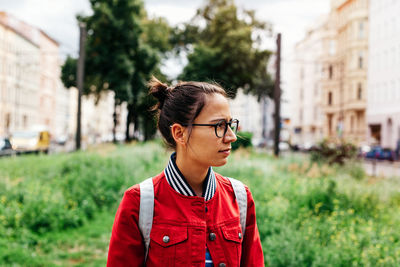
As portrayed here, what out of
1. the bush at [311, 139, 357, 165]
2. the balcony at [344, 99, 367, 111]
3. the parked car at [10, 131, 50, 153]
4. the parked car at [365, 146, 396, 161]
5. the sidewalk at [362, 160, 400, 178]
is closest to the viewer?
the sidewalk at [362, 160, 400, 178]

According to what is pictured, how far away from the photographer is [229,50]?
3412cm

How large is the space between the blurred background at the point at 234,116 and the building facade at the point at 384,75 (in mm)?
182

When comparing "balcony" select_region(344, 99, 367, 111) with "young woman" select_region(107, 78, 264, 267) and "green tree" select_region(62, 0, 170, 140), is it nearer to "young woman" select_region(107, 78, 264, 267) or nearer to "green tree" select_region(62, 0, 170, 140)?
"green tree" select_region(62, 0, 170, 140)

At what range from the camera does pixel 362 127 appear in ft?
164

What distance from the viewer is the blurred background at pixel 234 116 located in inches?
254

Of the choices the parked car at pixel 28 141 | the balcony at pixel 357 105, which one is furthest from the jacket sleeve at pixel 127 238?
the balcony at pixel 357 105

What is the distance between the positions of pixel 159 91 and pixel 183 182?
19.7 inches

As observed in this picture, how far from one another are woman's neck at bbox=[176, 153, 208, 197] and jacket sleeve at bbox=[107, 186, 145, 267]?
263mm

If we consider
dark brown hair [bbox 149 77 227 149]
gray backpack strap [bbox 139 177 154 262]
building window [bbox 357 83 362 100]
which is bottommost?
gray backpack strap [bbox 139 177 154 262]

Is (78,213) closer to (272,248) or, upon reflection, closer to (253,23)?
(272,248)

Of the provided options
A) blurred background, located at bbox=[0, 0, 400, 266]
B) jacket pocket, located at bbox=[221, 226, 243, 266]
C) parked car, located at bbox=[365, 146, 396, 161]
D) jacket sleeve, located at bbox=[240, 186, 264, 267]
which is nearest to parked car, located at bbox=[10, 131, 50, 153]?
blurred background, located at bbox=[0, 0, 400, 266]

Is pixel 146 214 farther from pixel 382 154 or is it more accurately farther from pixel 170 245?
Answer: pixel 382 154


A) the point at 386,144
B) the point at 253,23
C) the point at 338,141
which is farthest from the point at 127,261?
the point at 386,144

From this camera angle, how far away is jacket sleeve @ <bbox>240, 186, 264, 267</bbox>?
231cm
